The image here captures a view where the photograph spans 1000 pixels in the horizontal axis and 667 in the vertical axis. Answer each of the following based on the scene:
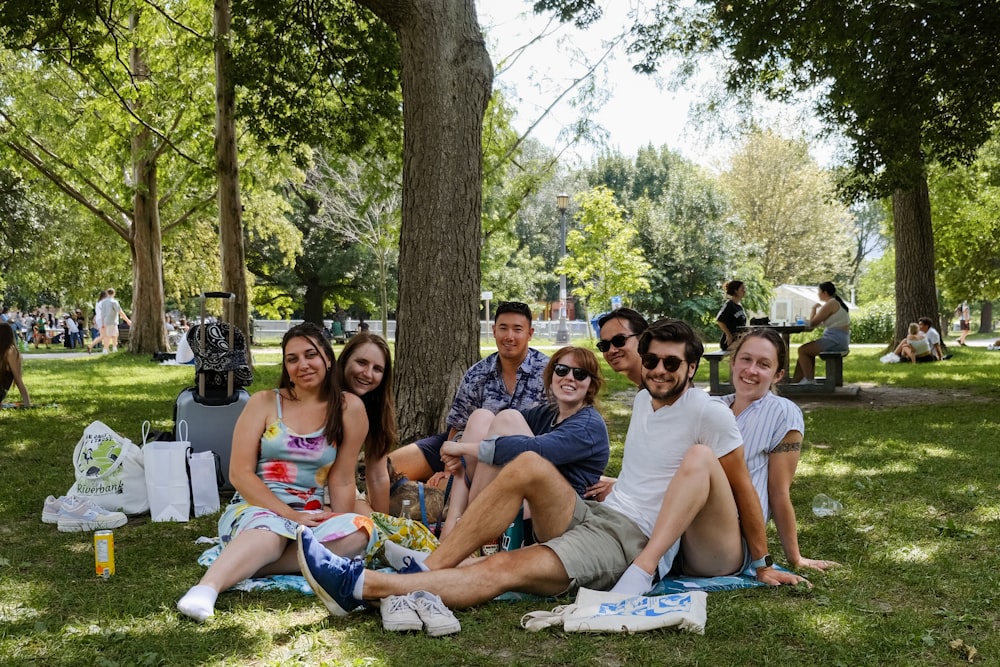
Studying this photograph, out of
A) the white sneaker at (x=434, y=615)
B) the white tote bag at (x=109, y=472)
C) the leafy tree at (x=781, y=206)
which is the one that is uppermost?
the leafy tree at (x=781, y=206)

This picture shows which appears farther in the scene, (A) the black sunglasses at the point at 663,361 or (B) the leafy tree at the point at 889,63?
(B) the leafy tree at the point at 889,63

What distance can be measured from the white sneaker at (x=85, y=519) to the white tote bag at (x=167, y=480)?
22cm

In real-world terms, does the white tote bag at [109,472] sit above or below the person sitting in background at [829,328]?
below

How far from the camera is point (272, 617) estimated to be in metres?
3.67

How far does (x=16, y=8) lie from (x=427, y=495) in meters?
7.94

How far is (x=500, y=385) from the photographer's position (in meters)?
5.48

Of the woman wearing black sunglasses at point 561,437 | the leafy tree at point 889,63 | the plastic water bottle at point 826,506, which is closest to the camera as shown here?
the woman wearing black sunglasses at point 561,437

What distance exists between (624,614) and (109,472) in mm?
3624

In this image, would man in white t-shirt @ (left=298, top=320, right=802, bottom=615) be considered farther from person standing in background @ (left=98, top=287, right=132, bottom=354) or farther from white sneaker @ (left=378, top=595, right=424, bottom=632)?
person standing in background @ (left=98, top=287, right=132, bottom=354)

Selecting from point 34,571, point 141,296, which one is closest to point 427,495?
point 34,571

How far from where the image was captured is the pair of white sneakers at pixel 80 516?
5.40 metres

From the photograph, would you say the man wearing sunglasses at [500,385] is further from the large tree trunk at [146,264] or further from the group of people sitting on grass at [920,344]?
the large tree trunk at [146,264]

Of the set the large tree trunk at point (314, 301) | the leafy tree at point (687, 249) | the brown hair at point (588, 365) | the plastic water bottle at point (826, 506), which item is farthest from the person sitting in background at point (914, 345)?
the large tree trunk at point (314, 301)

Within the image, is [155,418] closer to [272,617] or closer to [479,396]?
[479,396]
